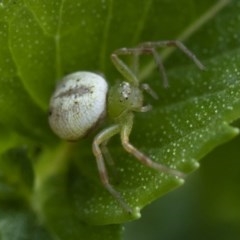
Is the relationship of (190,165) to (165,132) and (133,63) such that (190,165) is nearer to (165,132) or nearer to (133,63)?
(165,132)

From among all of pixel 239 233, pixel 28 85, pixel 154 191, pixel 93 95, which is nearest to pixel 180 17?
pixel 93 95

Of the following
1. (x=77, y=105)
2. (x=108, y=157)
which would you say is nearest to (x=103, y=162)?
(x=108, y=157)

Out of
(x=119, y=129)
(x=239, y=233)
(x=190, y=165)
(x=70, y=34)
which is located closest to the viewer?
(x=190, y=165)

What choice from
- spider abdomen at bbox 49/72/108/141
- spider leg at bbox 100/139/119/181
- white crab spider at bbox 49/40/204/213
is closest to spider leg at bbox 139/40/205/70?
white crab spider at bbox 49/40/204/213

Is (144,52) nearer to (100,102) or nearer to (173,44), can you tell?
(173,44)

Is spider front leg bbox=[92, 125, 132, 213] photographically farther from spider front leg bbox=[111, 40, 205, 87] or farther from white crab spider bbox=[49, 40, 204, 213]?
spider front leg bbox=[111, 40, 205, 87]
